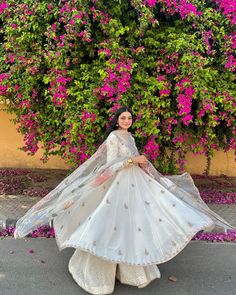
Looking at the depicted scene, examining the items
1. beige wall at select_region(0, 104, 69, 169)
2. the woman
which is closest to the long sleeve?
Answer: the woman

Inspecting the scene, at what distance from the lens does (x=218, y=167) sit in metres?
8.63

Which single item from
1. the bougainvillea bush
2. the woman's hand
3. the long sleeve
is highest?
the bougainvillea bush

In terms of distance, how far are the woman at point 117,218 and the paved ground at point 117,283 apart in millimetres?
159

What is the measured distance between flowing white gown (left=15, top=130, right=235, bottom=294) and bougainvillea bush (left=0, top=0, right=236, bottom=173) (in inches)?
50.9

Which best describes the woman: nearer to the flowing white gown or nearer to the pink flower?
the flowing white gown

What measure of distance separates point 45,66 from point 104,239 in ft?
9.96

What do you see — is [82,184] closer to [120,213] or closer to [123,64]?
[120,213]

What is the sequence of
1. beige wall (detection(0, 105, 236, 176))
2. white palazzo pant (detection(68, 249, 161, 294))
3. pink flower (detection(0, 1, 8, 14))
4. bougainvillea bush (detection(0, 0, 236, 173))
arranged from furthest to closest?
beige wall (detection(0, 105, 236, 176))
pink flower (detection(0, 1, 8, 14))
bougainvillea bush (detection(0, 0, 236, 173))
white palazzo pant (detection(68, 249, 161, 294))

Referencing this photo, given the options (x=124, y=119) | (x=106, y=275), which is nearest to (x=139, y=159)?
(x=124, y=119)

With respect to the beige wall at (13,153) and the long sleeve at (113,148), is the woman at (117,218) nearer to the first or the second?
the long sleeve at (113,148)

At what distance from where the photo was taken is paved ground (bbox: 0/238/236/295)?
3.54m

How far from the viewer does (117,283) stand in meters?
3.61

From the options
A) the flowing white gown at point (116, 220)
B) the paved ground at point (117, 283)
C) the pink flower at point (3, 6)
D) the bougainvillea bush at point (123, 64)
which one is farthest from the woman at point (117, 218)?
the pink flower at point (3, 6)

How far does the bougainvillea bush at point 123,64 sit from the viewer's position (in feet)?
15.8
